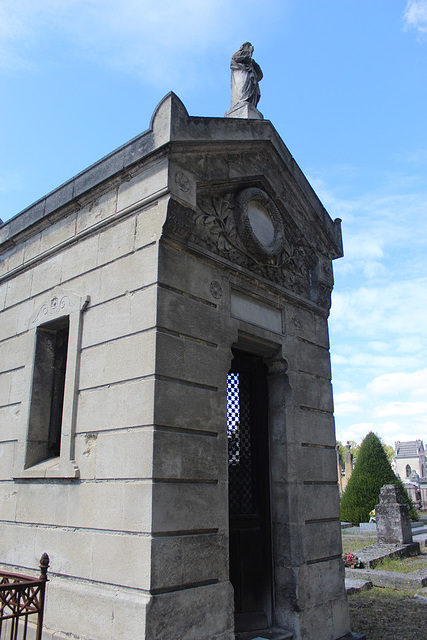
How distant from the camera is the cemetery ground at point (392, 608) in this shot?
7293 mm

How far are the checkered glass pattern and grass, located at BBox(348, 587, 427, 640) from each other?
262 cm

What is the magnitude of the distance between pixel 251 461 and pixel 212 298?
2.43 metres

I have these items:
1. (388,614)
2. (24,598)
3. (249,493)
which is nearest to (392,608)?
(388,614)

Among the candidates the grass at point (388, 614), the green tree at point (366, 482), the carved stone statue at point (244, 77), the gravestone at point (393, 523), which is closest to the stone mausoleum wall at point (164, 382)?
the grass at point (388, 614)

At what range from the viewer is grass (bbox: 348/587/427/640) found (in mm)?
7219

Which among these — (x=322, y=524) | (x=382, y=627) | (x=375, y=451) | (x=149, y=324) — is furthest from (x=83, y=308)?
(x=375, y=451)

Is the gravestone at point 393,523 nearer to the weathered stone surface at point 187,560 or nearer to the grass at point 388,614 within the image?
the grass at point 388,614

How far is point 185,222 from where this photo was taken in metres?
5.70

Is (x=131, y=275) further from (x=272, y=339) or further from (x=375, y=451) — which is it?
(x=375, y=451)

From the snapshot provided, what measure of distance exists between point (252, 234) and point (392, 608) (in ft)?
22.0

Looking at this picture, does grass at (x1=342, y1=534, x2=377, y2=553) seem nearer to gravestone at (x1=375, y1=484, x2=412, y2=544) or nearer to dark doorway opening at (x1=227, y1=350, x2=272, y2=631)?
gravestone at (x1=375, y1=484, x2=412, y2=544)

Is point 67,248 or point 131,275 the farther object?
point 67,248

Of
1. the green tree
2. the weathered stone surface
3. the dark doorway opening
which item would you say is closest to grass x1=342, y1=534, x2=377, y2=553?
the green tree

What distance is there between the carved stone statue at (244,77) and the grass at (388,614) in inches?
309
